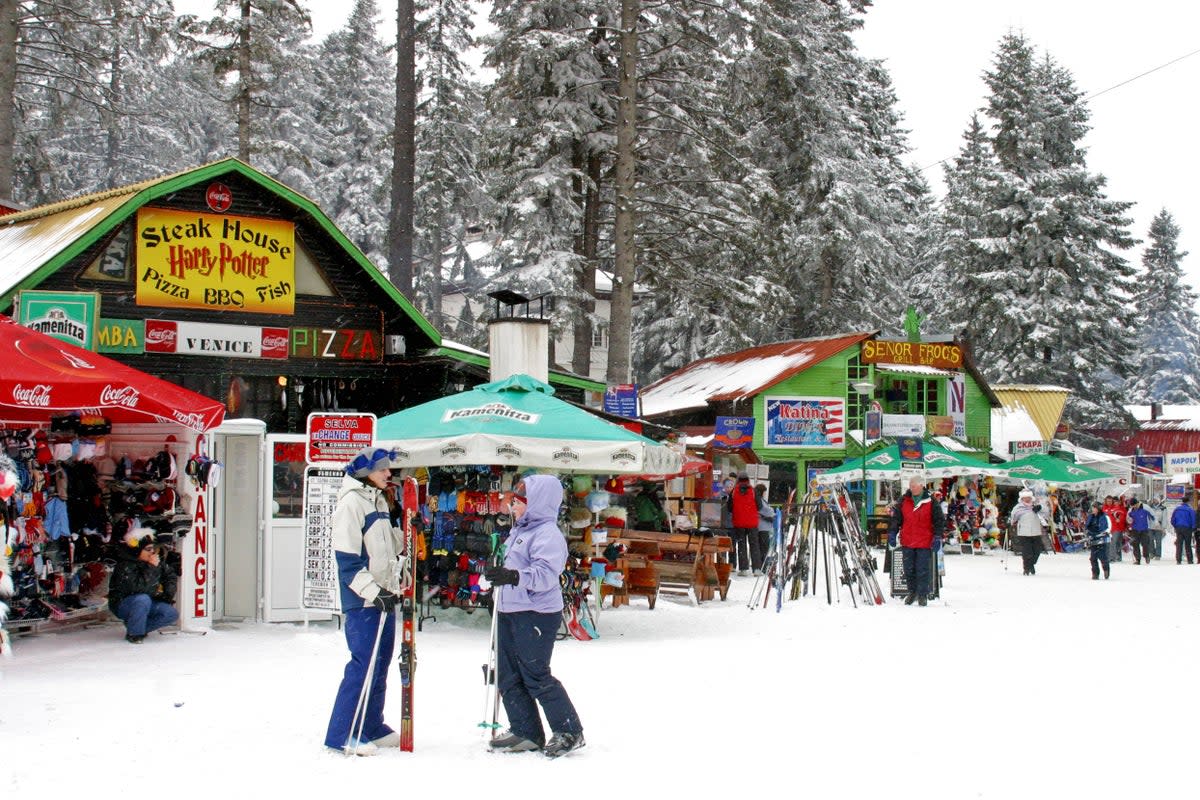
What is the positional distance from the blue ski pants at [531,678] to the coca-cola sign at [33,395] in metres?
4.84

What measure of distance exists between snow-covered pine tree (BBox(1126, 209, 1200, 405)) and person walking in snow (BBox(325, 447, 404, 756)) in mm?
66513

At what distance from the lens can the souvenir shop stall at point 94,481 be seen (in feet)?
36.2

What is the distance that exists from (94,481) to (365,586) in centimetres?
622

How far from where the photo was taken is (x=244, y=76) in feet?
93.8

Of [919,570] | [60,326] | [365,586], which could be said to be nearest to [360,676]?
[365,586]

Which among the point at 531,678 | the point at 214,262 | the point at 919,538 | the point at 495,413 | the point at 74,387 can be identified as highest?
the point at 214,262

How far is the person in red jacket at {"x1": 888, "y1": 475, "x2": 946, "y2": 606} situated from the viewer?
16.8 metres

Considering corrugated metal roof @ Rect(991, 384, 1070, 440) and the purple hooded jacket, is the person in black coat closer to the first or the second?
the purple hooded jacket

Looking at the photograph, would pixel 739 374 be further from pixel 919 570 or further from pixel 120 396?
pixel 120 396

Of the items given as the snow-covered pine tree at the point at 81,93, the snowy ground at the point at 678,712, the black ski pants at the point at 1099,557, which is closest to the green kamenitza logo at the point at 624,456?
the snowy ground at the point at 678,712

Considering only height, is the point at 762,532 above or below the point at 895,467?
below

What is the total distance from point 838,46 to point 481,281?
16.8 metres

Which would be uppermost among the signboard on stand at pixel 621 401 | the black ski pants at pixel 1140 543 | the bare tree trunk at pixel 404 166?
the bare tree trunk at pixel 404 166

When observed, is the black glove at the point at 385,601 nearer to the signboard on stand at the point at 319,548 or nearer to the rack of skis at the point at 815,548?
the signboard on stand at the point at 319,548
